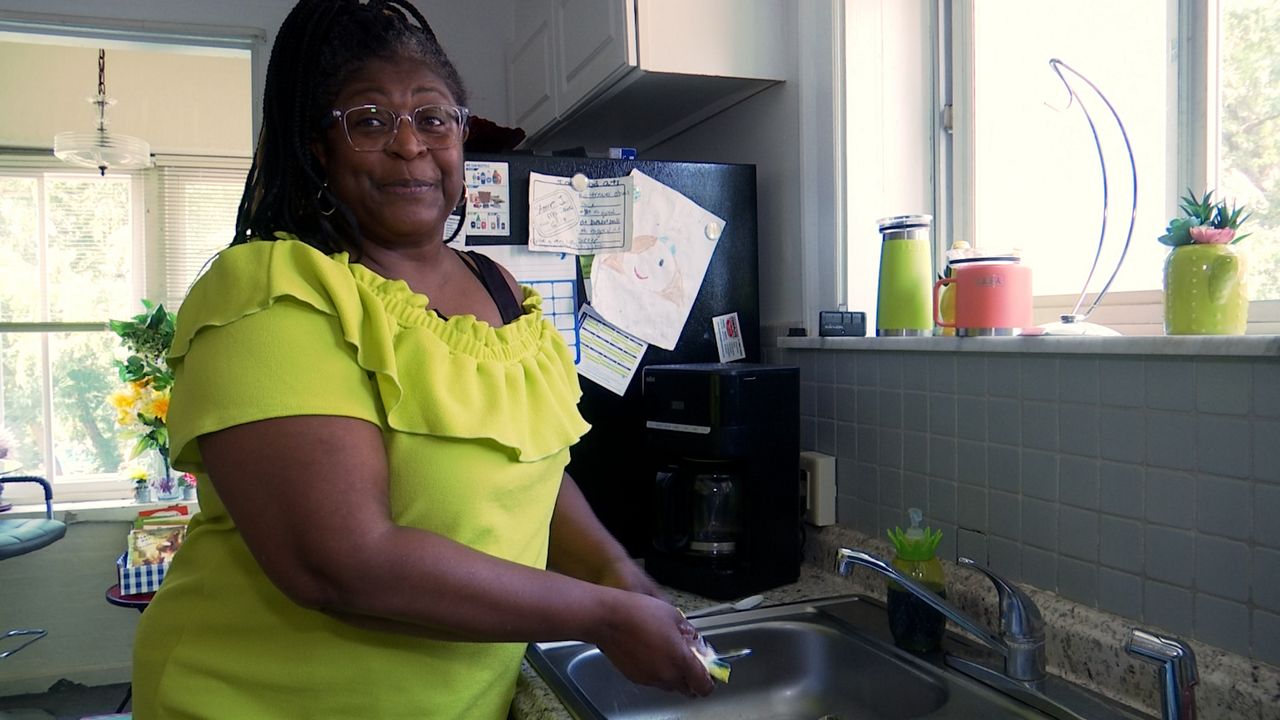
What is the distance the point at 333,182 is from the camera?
0.93 metres

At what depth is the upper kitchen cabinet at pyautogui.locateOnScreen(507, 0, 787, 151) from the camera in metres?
1.76

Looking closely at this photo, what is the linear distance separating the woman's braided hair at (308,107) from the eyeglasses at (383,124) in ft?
0.09

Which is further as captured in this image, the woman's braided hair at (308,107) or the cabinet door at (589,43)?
the cabinet door at (589,43)

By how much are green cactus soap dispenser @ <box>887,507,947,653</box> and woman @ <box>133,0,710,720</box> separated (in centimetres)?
46

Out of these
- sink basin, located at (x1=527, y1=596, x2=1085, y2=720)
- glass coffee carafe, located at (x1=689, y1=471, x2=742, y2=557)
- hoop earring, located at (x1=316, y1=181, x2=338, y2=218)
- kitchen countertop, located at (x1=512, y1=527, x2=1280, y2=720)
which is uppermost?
hoop earring, located at (x1=316, y1=181, x2=338, y2=218)

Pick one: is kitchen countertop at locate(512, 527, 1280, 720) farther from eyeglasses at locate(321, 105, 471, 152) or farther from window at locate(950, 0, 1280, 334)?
eyeglasses at locate(321, 105, 471, 152)

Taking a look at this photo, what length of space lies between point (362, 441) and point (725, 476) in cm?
87

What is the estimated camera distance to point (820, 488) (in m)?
1.63

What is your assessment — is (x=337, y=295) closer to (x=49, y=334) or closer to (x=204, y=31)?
(x=204, y=31)

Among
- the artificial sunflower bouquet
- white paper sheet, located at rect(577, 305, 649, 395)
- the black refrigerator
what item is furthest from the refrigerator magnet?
the artificial sunflower bouquet

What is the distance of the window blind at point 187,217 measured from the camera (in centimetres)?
479

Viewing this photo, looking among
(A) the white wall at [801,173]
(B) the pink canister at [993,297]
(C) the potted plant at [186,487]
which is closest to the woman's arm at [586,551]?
(B) the pink canister at [993,297]

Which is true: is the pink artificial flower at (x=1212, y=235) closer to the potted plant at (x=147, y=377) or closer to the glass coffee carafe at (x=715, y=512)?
the glass coffee carafe at (x=715, y=512)

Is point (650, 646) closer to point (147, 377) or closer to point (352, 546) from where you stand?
point (352, 546)
